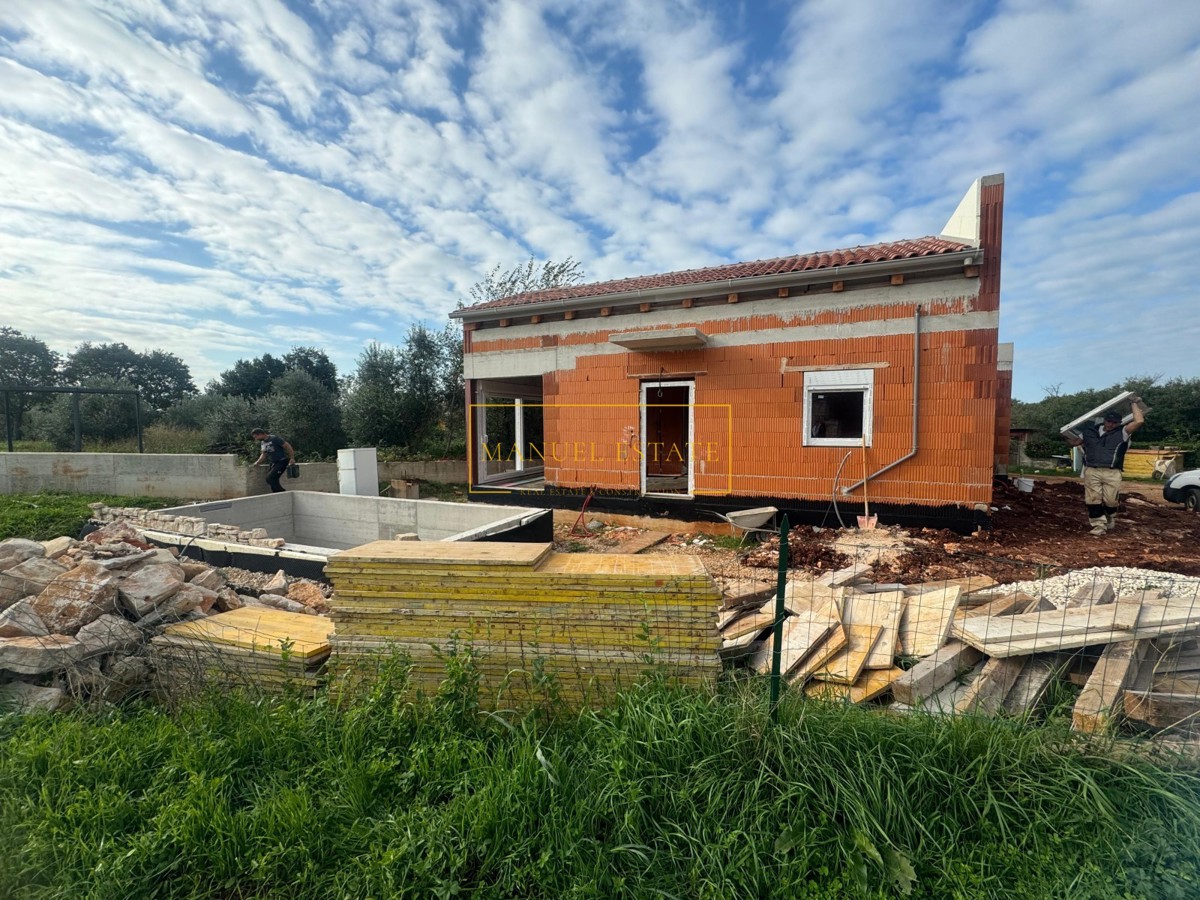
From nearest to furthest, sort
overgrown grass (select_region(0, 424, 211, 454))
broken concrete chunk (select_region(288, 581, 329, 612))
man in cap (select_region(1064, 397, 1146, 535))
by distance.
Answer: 1. broken concrete chunk (select_region(288, 581, 329, 612))
2. man in cap (select_region(1064, 397, 1146, 535))
3. overgrown grass (select_region(0, 424, 211, 454))

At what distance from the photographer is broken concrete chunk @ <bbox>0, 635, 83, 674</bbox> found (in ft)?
9.89

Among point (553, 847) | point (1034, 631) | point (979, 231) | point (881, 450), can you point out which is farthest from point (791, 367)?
point (553, 847)

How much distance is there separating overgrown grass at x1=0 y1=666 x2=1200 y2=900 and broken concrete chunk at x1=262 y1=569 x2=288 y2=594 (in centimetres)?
255

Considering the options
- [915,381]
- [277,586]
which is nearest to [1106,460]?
[915,381]

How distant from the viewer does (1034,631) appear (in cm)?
302

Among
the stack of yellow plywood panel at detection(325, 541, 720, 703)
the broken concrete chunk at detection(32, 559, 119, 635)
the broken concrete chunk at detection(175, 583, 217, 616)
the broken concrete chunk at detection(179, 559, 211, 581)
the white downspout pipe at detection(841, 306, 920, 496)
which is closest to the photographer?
the stack of yellow plywood panel at detection(325, 541, 720, 703)

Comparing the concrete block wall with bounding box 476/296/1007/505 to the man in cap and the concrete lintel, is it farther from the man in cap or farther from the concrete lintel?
the man in cap

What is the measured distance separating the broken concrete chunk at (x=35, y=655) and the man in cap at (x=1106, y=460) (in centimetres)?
1196

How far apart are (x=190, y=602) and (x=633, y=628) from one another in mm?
3541

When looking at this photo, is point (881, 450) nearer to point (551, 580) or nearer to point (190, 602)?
point (551, 580)

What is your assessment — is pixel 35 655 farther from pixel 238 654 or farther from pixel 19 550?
pixel 19 550

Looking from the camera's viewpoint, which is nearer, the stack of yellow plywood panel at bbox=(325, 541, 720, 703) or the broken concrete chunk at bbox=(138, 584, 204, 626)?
the stack of yellow plywood panel at bbox=(325, 541, 720, 703)

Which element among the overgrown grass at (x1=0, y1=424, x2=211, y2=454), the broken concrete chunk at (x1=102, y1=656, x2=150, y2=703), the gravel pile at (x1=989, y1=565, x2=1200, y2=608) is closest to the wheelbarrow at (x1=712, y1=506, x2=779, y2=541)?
the gravel pile at (x1=989, y1=565, x2=1200, y2=608)

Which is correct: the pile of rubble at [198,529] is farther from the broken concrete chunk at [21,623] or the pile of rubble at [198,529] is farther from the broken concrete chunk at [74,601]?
the broken concrete chunk at [21,623]
